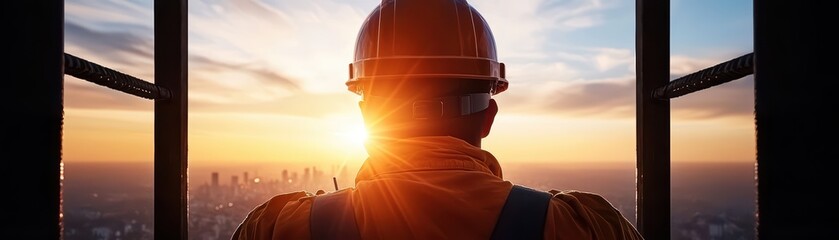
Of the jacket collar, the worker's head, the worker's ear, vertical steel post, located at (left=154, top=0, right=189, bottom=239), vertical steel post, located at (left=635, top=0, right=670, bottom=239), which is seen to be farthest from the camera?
vertical steel post, located at (left=635, top=0, right=670, bottom=239)

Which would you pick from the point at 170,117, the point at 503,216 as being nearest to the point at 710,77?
the point at 503,216

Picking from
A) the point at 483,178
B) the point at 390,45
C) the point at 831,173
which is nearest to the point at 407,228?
the point at 483,178

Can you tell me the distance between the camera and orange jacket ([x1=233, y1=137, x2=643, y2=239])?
1.87 meters

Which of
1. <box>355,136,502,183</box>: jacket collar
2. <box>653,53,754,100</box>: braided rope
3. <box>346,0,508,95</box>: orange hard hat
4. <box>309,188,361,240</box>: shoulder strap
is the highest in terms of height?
<box>346,0,508,95</box>: orange hard hat

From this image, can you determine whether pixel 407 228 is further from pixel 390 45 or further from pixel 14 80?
pixel 14 80

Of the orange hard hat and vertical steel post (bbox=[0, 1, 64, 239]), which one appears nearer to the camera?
vertical steel post (bbox=[0, 1, 64, 239])

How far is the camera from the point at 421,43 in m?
2.54

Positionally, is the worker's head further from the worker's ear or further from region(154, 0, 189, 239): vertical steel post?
region(154, 0, 189, 239): vertical steel post

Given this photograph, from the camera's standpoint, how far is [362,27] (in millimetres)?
2756

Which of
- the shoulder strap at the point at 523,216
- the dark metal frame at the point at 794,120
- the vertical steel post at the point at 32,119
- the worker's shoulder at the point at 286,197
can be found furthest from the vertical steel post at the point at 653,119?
the vertical steel post at the point at 32,119

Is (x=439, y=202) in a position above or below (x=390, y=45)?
below

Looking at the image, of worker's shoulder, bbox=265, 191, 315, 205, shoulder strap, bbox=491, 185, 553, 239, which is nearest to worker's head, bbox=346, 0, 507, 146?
worker's shoulder, bbox=265, 191, 315, 205

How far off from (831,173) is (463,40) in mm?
1652

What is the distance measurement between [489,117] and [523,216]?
631 millimetres
